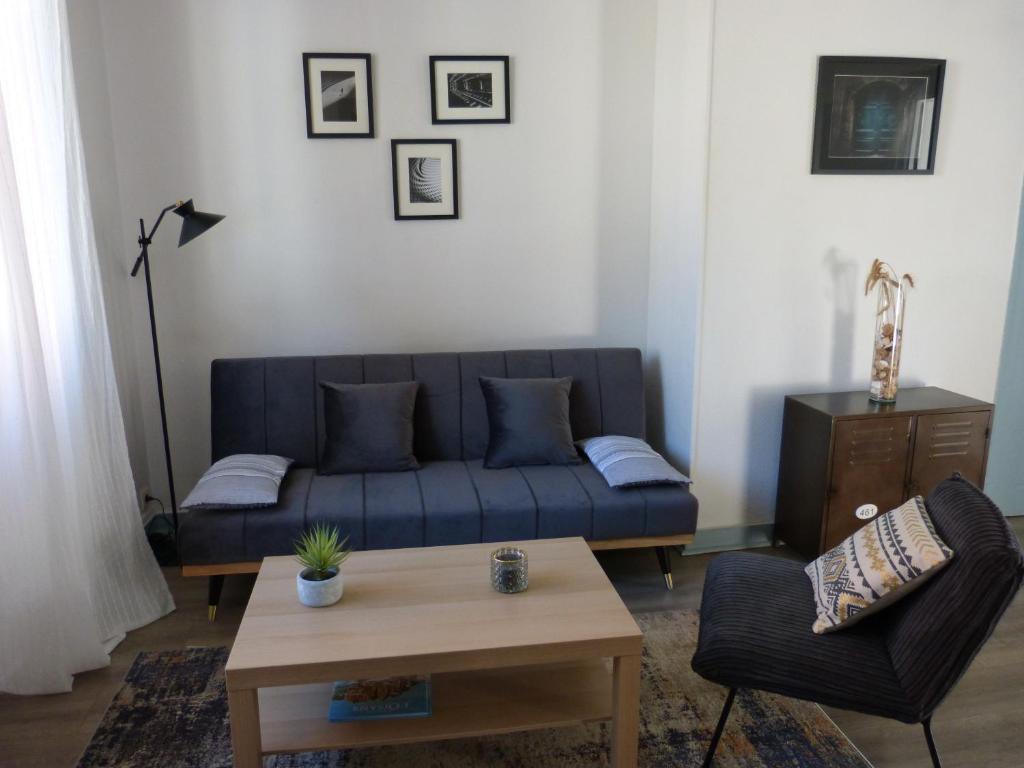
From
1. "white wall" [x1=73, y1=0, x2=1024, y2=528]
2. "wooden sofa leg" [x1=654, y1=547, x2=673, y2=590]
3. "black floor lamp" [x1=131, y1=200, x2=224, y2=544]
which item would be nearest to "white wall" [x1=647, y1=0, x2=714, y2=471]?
"white wall" [x1=73, y1=0, x2=1024, y2=528]

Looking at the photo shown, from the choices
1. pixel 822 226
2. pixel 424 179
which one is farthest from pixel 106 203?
pixel 822 226

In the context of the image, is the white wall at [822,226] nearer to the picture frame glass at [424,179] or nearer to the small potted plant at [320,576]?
the picture frame glass at [424,179]

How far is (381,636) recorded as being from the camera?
5.80ft

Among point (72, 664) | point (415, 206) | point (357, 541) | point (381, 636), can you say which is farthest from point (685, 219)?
point (72, 664)

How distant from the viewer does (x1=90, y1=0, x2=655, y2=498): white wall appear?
10.0ft

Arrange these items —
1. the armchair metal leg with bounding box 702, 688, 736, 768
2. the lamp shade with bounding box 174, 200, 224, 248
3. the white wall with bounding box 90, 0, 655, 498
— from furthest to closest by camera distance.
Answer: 1. the white wall with bounding box 90, 0, 655, 498
2. the lamp shade with bounding box 174, 200, 224, 248
3. the armchair metal leg with bounding box 702, 688, 736, 768

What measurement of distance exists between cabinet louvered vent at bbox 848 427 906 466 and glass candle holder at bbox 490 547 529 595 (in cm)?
151

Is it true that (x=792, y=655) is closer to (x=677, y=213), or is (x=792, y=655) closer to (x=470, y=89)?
(x=677, y=213)

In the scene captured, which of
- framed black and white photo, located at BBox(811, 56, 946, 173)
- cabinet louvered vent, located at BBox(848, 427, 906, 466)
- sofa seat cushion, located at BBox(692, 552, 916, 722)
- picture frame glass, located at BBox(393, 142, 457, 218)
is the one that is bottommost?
sofa seat cushion, located at BBox(692, 552, 916, 722)

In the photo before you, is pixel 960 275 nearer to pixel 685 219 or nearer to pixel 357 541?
pixel 685 219

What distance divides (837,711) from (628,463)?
1.04 meters

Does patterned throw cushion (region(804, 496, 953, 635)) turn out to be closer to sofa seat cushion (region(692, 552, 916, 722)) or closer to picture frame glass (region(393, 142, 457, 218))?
sofa seat cushion (region(692, 552, 916, 722))

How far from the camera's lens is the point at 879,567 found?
1815 millimetres

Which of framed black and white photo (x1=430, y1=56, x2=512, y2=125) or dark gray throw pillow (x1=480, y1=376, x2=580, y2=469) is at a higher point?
framed black and white photo (x1=430, y1=56, x2=512, y2=125)
